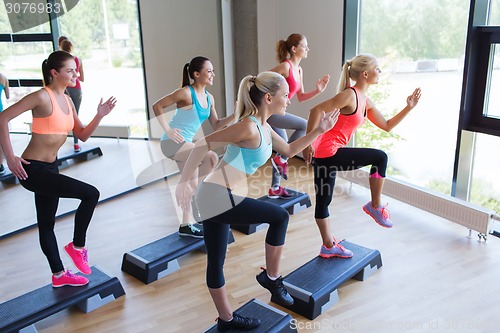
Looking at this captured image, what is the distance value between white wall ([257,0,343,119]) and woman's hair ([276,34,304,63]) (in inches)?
46.3

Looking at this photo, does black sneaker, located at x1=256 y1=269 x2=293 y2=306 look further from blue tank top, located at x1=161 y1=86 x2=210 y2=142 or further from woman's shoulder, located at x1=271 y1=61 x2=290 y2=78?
woman's shoulder, located at x1=271 y1=61 x2=290 y2=78

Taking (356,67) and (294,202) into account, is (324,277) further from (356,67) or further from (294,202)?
(294,202)

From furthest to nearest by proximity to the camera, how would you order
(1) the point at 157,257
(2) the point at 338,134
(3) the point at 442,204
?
(3) the point at 442,204 → (1) the point at 157,257 → (2) the point at 338,134

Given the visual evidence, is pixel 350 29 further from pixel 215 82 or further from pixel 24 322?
pixel 24 322

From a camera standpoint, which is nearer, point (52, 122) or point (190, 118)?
point (52, 122)

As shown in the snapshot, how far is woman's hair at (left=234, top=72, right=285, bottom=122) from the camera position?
7.32ft

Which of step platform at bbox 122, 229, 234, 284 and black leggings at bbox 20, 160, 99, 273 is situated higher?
black leggings at bbox 20, 160, 99, 273

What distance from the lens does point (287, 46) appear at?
395cm

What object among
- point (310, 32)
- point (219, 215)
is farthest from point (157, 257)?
point (310, 32)

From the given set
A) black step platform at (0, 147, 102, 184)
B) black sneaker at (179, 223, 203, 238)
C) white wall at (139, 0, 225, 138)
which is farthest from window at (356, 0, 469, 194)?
black step platform at (0, 147, 102, 184)

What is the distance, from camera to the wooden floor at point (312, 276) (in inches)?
107

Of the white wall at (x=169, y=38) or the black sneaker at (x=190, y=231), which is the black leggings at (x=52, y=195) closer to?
the black sneaker at (x=190, y=231)

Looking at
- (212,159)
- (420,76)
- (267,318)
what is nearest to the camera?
(267,318)

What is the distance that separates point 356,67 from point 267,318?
4.97ft
